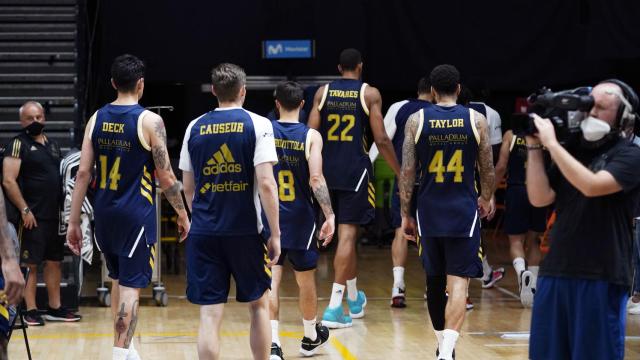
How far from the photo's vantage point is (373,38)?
54.2ft

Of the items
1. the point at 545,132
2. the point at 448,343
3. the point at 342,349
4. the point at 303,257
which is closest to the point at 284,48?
the point at 342,349

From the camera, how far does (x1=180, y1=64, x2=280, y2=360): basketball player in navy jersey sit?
6020 millimetres

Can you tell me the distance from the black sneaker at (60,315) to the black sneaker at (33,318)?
0.57 feet

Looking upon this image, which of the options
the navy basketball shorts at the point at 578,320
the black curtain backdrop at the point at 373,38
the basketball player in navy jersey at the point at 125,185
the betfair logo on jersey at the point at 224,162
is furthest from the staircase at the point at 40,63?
the navy basketball shorts at the point at 578,320

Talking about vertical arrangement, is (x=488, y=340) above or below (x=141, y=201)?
below

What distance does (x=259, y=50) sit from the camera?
1678cm

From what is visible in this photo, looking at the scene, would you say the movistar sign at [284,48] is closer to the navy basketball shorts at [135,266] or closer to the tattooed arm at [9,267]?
the navy basketball shorts at [135,266]

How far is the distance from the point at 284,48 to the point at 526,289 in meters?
7.46

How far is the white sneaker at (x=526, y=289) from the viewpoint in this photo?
33.7 feet

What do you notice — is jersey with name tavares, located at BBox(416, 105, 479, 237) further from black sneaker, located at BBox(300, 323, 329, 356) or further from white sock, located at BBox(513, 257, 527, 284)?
white sock, located at BBox(513, 257, 527, 284)

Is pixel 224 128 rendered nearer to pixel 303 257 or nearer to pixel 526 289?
pixel 303 257

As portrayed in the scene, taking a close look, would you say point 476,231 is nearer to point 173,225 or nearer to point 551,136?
point 551,136

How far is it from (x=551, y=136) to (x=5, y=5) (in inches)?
499

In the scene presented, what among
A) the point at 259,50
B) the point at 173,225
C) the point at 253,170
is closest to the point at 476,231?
the point at 253,170
